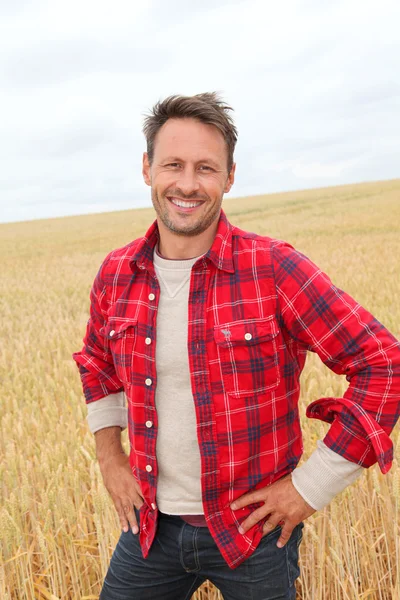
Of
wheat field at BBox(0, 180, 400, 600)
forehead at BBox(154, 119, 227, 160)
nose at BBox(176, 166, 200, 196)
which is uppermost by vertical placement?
forehead at BBox(154, 119, 227, 160)

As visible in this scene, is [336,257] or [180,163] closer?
[180,163]

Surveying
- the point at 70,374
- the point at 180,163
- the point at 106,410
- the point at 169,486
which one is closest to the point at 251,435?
the point at 169,486

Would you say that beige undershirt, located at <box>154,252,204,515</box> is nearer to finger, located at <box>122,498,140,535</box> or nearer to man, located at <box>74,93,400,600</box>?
man, located at <box>74,93,400,600</box>

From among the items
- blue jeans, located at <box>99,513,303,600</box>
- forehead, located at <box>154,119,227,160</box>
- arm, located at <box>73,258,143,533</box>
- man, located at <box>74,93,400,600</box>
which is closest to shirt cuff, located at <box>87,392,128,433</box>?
arm, located at <box>73,258,143,533</box>

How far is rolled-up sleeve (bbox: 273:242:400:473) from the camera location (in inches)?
58.2

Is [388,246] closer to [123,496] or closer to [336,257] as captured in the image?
[336,257]

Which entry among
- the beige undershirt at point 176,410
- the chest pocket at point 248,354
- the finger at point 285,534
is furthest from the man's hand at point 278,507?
the chest pocket at point 248,354

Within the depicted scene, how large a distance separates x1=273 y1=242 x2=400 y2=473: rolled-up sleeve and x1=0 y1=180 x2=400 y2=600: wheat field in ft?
1.50

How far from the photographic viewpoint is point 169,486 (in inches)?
66.1

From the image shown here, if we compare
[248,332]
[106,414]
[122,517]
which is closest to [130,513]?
[122,517]

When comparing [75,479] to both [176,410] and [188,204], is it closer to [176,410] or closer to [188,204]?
[176,410]

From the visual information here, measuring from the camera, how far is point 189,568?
1662 mm

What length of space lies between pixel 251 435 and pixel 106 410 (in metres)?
0.66

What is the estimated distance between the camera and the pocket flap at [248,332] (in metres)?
1.56
